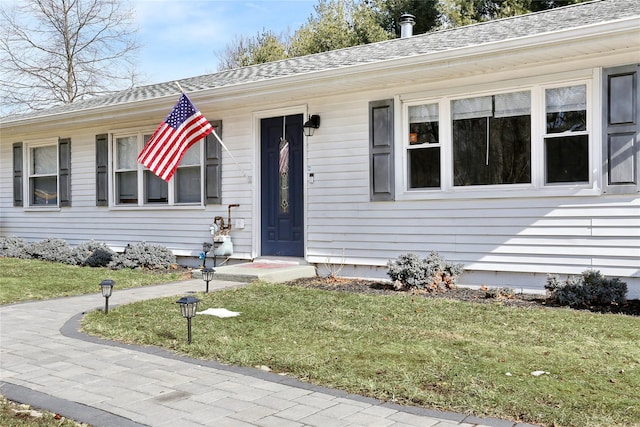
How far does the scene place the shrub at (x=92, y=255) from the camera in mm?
10781

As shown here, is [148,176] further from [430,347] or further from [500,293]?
[430,347]

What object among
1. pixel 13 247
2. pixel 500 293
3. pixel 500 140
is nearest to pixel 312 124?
pixel 500 140

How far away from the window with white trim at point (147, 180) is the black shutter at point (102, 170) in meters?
0.16

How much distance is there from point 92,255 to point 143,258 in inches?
50.7

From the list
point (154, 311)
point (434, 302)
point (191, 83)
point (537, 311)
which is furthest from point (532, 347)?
point (191, 83)

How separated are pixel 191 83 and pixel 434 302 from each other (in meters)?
7.65

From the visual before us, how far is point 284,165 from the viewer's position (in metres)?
9.60

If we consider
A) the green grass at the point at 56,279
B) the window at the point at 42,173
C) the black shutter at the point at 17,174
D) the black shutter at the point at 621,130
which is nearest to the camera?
the black shutter at the point at 621,130

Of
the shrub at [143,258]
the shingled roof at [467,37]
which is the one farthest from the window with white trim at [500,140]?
the shrub at [143,258]

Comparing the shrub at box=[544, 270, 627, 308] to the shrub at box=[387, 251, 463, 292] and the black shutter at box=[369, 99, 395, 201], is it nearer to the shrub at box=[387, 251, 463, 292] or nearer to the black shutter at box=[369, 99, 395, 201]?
the shrub at box=[387, 251, 463, 292]

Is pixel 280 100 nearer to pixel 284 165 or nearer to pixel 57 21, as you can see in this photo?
pixel 284 165

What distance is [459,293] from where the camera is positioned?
7.45m

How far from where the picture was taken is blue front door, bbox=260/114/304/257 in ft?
31.4

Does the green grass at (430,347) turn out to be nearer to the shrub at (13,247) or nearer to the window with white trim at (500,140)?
the window with white trim at (500,140)
